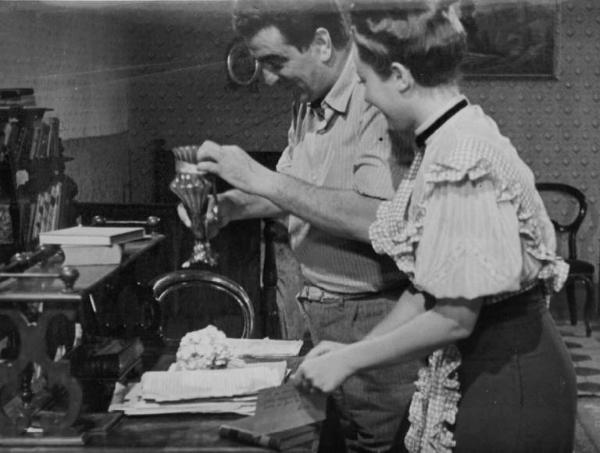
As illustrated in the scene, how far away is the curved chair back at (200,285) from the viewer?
10.0 ft

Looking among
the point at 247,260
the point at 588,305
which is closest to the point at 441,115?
the point at 588,305

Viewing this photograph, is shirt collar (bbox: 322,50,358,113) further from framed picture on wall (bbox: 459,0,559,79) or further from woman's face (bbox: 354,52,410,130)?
woman's face (bbox: 354,52,410,130)

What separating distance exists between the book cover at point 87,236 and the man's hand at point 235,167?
26cm

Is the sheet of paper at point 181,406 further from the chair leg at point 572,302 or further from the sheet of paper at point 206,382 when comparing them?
the chair leg at point 572,302

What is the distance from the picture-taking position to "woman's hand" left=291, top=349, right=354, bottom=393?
1.87 meters

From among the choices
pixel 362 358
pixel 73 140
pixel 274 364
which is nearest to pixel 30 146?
pixel 73 140

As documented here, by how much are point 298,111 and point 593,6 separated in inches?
32.4

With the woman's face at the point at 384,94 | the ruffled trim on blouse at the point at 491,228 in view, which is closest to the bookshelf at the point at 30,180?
the woman's face at the point at 384,94

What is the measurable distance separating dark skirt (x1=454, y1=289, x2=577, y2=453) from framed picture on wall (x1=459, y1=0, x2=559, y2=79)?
94 cm

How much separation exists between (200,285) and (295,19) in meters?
0.98

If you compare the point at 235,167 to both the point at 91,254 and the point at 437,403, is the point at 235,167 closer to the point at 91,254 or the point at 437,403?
the point at 91,254

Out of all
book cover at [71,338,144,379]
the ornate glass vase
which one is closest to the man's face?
the ornate glass vase

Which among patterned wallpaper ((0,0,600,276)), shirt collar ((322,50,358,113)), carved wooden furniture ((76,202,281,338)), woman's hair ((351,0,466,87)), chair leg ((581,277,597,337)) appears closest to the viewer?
woman's hair ((351,0,466,87))

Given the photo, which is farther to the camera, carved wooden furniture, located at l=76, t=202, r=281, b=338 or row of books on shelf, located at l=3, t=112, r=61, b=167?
carved wooden furniture, located at l=76, t=202, r=281, b=338
